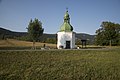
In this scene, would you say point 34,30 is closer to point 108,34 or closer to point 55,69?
point 55,69

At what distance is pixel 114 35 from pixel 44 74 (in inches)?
2191

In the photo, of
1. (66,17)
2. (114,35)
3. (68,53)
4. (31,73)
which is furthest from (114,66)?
(114,35)

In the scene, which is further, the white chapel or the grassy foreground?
the white chapel

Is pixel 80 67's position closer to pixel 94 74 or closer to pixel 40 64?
pixel 94 74

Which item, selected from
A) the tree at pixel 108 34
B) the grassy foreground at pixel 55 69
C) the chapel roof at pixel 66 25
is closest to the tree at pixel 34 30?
the chapel roof at pixel 66 25

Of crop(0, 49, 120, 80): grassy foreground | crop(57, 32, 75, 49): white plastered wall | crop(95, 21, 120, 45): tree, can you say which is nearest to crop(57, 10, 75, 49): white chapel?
crop(57, 32, 75, 49): white plastered wall

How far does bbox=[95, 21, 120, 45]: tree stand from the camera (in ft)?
226

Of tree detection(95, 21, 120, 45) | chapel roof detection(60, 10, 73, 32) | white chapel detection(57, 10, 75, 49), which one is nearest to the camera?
white chapel detection(57, 10, 75, 49)

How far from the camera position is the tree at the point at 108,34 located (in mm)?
68750

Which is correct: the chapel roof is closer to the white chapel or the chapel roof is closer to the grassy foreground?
the white chapel

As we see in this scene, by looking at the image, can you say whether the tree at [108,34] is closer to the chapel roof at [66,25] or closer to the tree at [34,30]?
the chapel roof at [66,25]

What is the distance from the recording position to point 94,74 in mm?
19297

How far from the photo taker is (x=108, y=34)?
68500mm

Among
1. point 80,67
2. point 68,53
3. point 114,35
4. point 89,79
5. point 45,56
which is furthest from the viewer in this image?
point 114,35
